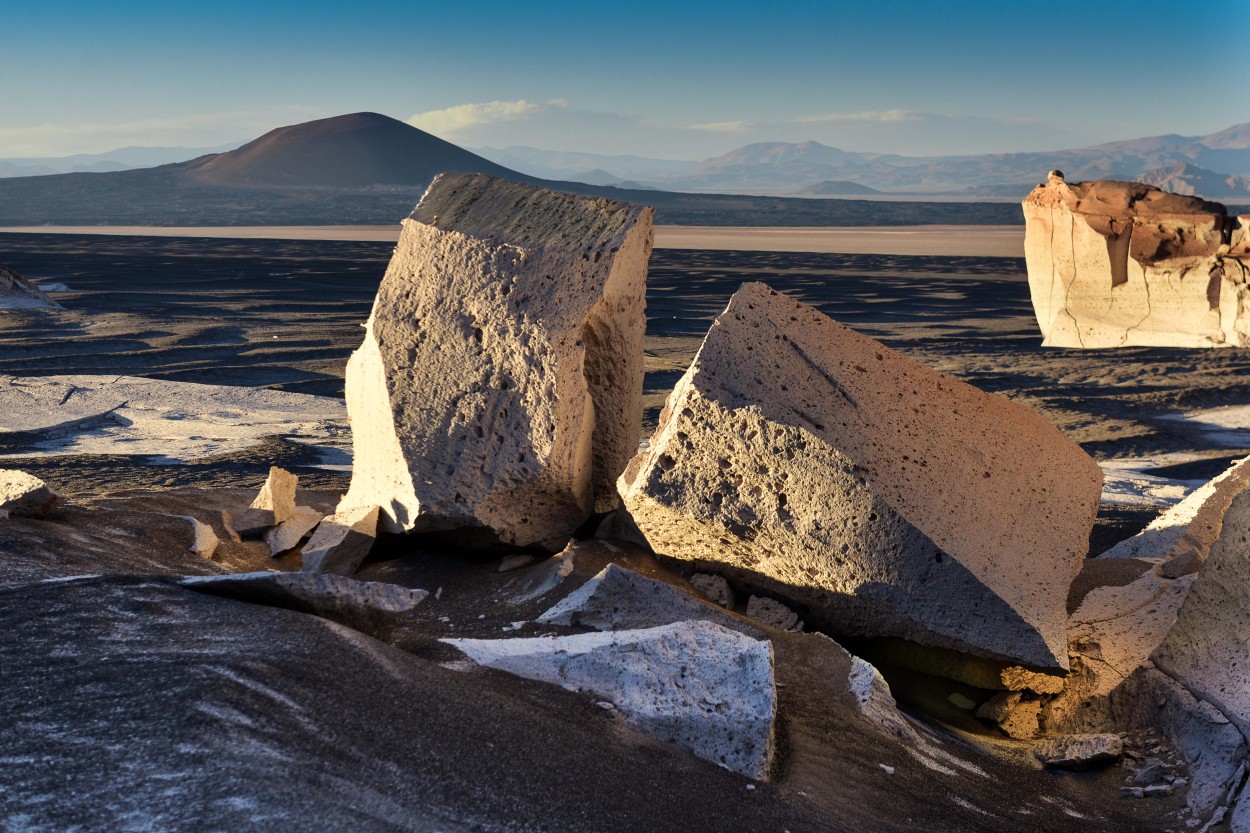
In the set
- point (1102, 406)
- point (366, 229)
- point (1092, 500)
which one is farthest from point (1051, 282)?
point (366, 229)

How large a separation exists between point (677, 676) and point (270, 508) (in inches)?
110

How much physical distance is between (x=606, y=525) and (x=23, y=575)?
7.24 feet

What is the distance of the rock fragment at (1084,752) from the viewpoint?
11.8ft

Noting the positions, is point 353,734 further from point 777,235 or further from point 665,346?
point 777,235

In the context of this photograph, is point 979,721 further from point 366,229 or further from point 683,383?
point 366,229

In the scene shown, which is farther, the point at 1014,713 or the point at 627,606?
the point at 1014,713

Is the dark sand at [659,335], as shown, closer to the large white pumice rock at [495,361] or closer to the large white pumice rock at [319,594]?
the large white pumice rock at [495,361]

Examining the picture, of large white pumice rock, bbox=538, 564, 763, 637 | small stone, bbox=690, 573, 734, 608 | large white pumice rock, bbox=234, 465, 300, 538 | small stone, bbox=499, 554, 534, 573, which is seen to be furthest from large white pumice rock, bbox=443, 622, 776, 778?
large white pumice rock, bbox=234, 465, 300, 538

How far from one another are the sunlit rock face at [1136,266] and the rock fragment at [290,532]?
424 inches

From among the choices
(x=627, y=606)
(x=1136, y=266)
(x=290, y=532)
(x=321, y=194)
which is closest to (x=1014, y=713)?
(x=627, y=606)

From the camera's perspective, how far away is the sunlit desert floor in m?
7.69

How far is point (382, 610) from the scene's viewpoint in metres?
3.30

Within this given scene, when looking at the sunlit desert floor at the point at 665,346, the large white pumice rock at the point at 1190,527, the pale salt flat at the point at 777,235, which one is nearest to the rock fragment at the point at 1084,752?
the large white pumice rock at the point at 1190,527

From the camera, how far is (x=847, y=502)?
3.88m
